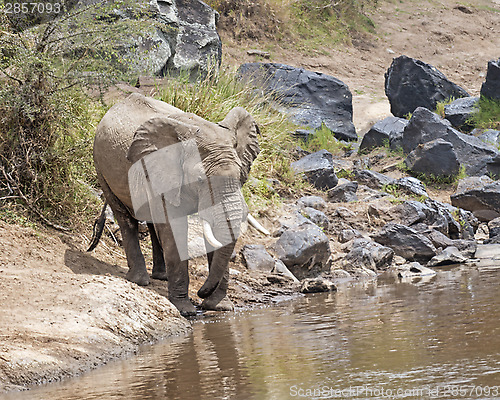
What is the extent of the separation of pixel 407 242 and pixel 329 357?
6.40 meters

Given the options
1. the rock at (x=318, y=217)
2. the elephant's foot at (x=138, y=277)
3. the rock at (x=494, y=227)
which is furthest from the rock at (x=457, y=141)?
the elephant's foot at (x=138, y=277)

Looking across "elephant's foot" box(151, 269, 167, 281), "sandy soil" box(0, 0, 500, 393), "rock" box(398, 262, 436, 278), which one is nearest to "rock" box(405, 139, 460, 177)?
"sandy soil" box(0, 0, 500, 393)

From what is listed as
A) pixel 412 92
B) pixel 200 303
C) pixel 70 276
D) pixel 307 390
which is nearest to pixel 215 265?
pixel 200 303

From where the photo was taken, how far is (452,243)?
1058 cm

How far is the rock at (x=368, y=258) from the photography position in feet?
31.2

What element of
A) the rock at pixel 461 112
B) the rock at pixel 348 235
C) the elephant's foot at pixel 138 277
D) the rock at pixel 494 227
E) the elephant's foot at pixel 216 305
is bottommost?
the rock at pixel 494 227

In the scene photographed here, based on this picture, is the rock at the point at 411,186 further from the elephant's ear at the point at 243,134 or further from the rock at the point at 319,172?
the elephant's ear at the point at 243,134

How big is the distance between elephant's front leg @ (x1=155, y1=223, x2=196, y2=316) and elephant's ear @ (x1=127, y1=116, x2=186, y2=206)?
30 centimetres

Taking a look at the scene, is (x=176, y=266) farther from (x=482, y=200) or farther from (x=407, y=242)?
(x=482, y=200)

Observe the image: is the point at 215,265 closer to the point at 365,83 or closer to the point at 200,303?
the point at 200,303

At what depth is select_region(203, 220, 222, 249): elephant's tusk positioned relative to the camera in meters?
6.22

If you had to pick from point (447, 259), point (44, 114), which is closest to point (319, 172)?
point (447, 259)

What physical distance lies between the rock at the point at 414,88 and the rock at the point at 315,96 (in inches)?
52.8

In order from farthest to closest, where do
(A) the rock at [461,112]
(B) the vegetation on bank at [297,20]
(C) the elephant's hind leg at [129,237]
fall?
(B) the vegetation on bank at [297,20], (A) the rock at [461,112], (C) the elephant's hind leg at [129,237]
